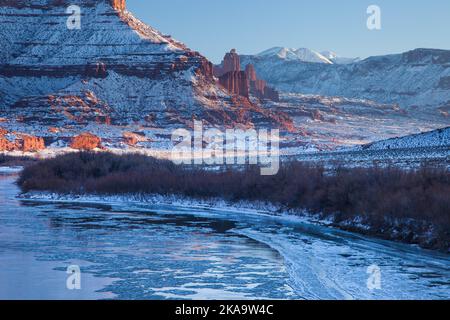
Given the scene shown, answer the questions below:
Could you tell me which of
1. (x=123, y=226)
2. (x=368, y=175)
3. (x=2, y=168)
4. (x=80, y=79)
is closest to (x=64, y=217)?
(x=123, y=226)

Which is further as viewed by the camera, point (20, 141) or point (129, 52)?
point (129, 52)

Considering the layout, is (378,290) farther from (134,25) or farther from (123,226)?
(134,25)

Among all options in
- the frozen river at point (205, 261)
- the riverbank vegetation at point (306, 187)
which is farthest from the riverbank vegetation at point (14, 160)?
the frozen river at point (205, 261)

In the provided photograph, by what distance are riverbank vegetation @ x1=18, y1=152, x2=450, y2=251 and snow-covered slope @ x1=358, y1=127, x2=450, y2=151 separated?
27.4 metres

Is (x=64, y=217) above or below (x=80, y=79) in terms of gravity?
below

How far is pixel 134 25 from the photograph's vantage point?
192875 millimetres

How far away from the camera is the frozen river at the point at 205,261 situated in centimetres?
1742

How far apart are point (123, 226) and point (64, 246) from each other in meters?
6.48

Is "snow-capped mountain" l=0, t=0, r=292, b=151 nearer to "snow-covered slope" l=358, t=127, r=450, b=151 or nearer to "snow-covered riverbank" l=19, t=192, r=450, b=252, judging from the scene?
"snow-covered slope" l=358, t=127, r=450, b=151

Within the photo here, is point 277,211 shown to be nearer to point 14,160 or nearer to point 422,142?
point 422,142

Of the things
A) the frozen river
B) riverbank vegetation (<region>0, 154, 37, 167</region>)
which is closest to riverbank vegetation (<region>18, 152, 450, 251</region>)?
the frozen river

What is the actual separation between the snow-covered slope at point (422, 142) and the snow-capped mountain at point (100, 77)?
7099 cm

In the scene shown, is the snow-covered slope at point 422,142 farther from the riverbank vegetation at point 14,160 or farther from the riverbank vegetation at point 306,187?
the riverbank vegetation at point 14,160

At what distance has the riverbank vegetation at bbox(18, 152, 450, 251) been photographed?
26.3 metres
